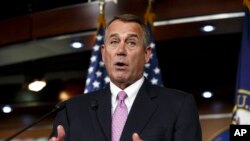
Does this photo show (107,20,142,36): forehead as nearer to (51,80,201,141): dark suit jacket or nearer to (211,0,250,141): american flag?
(51,80,201,141): dark suit jacket

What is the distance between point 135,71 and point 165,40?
3.81 metres

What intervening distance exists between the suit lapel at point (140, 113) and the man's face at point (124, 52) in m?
0.09

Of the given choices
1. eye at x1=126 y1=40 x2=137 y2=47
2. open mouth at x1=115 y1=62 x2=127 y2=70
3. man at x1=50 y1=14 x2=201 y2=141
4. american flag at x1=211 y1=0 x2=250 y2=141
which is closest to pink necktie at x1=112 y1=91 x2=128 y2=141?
man at x1=50 y1=14 x2=201 y2=141

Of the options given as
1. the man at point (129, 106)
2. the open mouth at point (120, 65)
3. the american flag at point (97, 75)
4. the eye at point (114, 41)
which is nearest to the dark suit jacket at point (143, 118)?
the man at point (129, 106)

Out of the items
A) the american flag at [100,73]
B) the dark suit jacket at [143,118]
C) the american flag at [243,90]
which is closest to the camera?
the dark suit jacket at [143,118]

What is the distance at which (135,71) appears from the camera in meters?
2.06

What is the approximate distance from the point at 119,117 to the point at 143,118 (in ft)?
0.32

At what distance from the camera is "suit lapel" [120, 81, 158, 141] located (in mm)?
1820

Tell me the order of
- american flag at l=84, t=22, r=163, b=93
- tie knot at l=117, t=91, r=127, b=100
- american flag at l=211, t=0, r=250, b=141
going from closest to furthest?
tie knot at l=117, t=91, r=127, b=100 < american flag at l=211, t=0, r=250, b=141 < american flag at l=84, t=22, r=163, b=93

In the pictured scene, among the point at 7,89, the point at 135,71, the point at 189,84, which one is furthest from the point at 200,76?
the point at 135,71

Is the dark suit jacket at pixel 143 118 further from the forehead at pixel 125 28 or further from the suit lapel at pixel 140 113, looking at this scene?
the forehead at pixel 125 28

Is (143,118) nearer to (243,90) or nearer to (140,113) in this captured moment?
(140,113)

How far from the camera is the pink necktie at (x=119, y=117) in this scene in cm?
185

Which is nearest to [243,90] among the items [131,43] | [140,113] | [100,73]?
[100,73]
